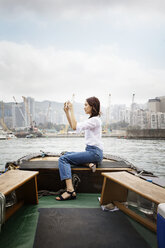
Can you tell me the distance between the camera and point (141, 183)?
63.9 inches

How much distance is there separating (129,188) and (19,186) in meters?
1.03

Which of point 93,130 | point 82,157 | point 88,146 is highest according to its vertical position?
point 93,130

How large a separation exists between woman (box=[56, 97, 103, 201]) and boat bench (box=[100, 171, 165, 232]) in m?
0.35

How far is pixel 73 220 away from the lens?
1716mm

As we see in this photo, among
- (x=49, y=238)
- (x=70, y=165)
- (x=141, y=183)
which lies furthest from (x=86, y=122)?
(x=49, y=238)

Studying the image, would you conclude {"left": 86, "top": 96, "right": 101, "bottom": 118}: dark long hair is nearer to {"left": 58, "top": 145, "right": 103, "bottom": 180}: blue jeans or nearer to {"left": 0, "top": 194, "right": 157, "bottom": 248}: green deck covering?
{"left": 58, "top": 145, "right": 103, "bottom": 180}: blue jeans

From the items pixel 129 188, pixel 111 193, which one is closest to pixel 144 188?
pixel 129 188

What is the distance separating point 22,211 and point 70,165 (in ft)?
2.45

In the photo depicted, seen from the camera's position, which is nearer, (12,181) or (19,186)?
(12,181)

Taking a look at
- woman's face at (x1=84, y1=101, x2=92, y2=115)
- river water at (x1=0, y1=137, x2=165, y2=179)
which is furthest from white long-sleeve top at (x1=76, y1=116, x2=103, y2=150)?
river water at (x1=0, y1=137, x2=165, y2=179)

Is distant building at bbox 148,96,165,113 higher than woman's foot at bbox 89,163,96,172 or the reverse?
higher

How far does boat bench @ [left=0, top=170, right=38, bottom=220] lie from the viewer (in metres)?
1.45

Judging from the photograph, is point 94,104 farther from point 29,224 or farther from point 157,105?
point 157,105

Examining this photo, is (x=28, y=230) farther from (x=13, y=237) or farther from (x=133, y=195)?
(x=133, y=195)
